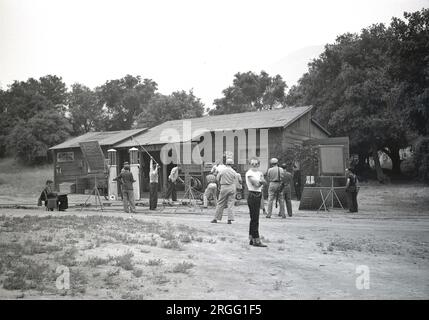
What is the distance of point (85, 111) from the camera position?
6638 cm

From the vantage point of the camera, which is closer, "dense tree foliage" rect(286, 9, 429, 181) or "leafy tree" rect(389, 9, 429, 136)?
"leafy tree" rect(389, 9, 429, 136)

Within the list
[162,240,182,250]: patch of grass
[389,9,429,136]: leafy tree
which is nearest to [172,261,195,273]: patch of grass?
[162,240,182,250]: patch of grass

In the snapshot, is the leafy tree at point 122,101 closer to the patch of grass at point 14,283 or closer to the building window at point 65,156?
the building window at point 65,156

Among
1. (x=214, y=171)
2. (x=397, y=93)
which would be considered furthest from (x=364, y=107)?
(x=214, y=171)

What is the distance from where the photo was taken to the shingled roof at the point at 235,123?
28.4 m

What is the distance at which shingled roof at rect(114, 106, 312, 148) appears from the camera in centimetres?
2838

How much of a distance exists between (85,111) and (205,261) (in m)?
62.2

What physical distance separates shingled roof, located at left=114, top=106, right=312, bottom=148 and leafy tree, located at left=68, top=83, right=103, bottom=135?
110 feet

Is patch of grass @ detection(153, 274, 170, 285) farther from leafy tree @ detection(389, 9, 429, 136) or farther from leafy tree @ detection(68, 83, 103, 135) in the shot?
leafy tree @ detection(68, 83, 103, 135)

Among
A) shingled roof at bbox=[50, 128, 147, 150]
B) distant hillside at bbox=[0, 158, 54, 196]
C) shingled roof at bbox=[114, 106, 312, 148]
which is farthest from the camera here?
shingled roof at bbox=[50, 128, 147, 150]

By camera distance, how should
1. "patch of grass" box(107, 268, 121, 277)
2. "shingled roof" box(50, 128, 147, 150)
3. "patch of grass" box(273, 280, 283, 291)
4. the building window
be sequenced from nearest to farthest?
"patch of grass" box(273, 280, 283, 291) → "patch of grass" box(107, 268, 121, 277) → "shingled roof" box(50, 128, 147, 150) → the building window

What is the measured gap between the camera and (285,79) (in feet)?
192

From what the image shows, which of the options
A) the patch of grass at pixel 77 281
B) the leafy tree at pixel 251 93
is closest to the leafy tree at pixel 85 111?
the leafy tree at pixel 251 93

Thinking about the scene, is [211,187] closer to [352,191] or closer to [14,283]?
[352,191]
